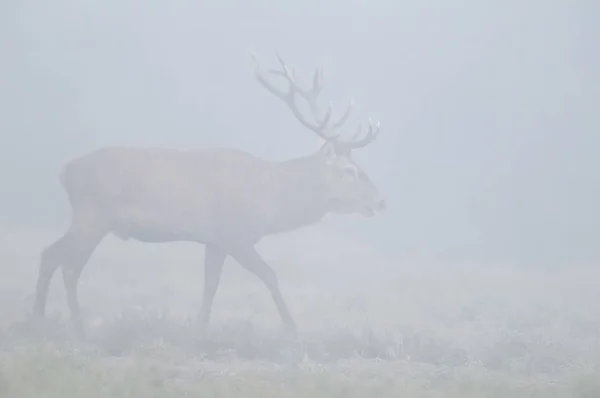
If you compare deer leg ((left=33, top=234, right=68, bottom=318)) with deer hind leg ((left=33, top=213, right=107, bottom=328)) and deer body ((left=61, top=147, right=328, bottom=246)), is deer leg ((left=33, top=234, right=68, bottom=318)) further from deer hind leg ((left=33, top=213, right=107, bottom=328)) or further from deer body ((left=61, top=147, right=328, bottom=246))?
deer body ((left=61, top=147, right=328, bottom=246))

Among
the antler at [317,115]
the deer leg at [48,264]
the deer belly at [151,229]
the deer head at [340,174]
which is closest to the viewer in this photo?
the deer leg at [48,264]

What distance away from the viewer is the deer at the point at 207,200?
742 cm

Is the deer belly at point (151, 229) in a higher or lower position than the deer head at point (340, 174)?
lower

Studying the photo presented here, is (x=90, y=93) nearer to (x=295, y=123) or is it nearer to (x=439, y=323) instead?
(x=295, y=123)

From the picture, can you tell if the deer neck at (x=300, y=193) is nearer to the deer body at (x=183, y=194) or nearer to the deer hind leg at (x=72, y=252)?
the deer body at (x=183, y=194)

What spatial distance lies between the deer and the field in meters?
0.56

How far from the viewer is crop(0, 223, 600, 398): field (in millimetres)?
5051

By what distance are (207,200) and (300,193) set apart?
40.4 inches

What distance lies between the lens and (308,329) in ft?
25.5

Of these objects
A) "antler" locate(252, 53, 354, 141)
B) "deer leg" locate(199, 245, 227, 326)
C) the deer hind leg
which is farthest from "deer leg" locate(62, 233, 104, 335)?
"antler" locate(252, 53, 354, 141)

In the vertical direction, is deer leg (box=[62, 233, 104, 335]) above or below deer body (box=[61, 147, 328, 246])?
below

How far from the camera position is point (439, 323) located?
836 cm

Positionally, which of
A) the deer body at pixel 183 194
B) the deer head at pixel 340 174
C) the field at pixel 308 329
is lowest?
the field at pixel 308 329

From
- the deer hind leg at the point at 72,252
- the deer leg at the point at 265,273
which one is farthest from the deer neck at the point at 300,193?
the deer hind leg at the point at 72,252
